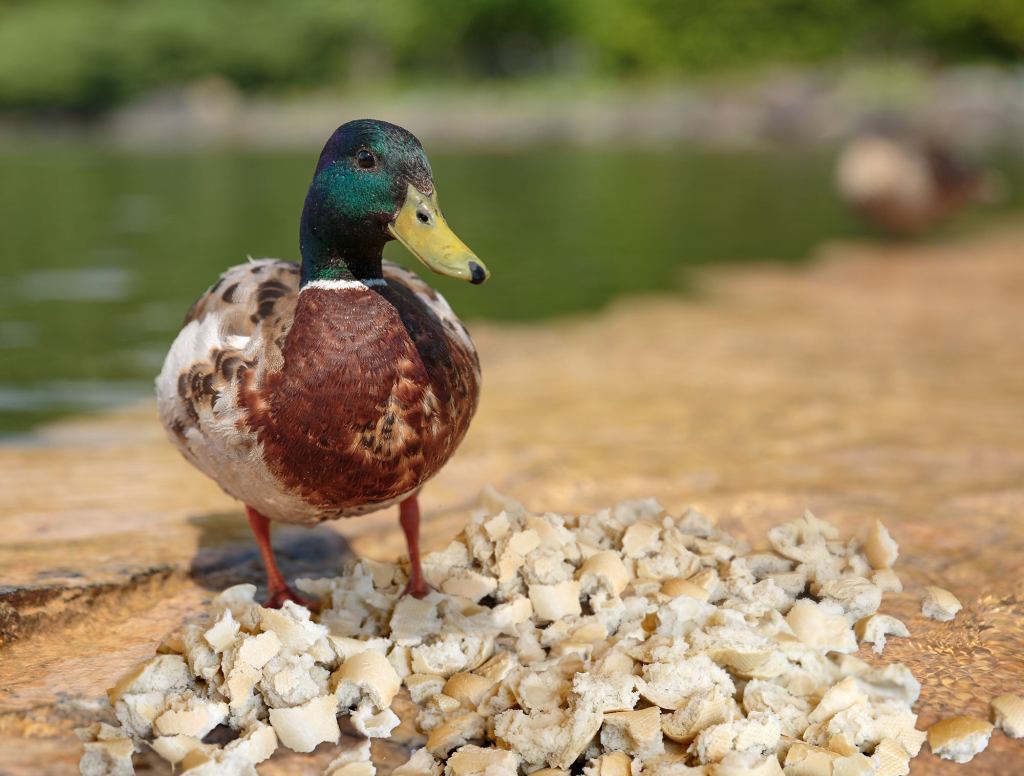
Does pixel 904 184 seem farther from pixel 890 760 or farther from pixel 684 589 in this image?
pixel 890 760

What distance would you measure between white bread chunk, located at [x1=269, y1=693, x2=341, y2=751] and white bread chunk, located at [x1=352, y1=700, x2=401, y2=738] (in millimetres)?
51

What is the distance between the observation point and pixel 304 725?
202 centimetres

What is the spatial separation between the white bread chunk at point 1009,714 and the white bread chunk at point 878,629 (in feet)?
0.92

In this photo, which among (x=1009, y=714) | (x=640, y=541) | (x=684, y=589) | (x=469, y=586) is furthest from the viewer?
(x=640, y=541)

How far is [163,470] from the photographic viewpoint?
3.84m

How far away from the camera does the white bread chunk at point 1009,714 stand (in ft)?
6.51

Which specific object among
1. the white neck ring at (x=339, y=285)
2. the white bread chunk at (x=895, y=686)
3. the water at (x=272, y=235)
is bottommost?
the water at (x=272, y=235)

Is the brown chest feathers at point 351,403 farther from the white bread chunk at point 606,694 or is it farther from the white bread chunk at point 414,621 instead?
the white bread chunk at point 606,694

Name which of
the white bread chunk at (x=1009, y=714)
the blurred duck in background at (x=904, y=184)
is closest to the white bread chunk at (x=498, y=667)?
the white bread chunk at (x=1009, y=714)

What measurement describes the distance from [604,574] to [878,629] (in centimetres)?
58

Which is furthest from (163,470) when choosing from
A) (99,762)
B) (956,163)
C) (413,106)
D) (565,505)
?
(413,106)

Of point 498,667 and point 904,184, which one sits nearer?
Answer: point 498,667

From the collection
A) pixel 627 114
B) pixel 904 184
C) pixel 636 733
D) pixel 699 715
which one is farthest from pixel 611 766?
A: pixel 627 114

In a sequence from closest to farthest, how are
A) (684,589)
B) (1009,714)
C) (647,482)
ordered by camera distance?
(1009,714), (684,589), (647,482)
